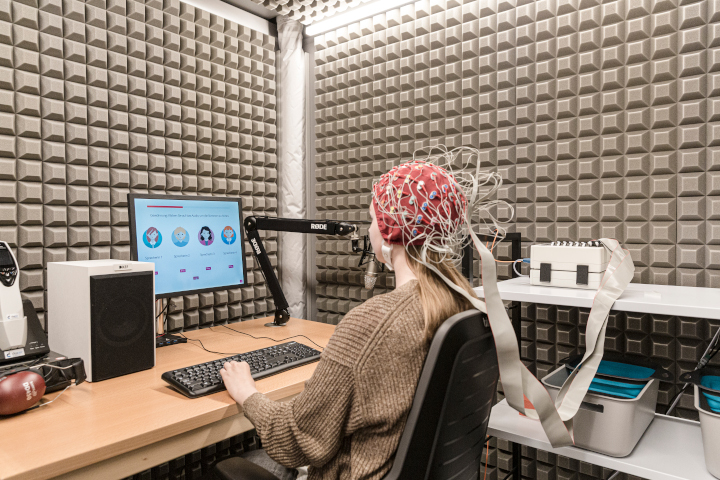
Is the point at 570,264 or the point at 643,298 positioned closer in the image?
the point at 643,298

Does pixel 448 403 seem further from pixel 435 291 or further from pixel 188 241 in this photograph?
pixel 188 241

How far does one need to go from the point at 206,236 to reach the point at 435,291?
4.08 ft

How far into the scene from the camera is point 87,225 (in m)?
1.91

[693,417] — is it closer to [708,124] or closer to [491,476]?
[491,476]

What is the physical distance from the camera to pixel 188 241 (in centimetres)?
186

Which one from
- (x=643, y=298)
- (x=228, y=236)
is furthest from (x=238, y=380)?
(x=643, y=298)

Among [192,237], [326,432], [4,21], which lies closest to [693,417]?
[326,432]

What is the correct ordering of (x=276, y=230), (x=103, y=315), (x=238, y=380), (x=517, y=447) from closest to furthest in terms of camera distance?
(x=238, y=380), (x=103, y=315), (x=517, y=447), (x=276, y=230)

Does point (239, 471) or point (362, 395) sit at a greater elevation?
point (362, 395)

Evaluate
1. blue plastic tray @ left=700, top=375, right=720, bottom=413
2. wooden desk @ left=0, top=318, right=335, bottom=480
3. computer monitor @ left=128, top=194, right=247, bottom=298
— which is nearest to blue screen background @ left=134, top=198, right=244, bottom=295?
computer monitor @ left=128, top=194, right=247, bottom=298

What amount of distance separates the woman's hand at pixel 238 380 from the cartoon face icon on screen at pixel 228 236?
772mm

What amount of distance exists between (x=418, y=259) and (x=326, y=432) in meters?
0.43

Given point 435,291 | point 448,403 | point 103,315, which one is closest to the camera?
point 448,403

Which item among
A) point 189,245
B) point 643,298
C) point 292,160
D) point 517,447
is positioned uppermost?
point 292,160
